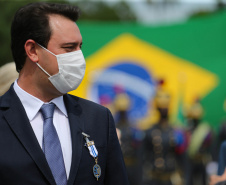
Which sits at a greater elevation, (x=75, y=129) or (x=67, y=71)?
(x=67, y=71)

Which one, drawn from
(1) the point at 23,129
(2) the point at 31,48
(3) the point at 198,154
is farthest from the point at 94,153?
(3) the point at 198,154

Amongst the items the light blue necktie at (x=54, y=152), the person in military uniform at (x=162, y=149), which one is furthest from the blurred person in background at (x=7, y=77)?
the person in military uniform at (x=162, y=149)

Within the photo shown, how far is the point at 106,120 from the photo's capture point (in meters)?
2.52

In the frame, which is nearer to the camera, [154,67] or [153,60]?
[154,67]

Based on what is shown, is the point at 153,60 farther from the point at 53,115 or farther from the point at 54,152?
the point at 54,152

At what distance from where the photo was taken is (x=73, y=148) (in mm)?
2262

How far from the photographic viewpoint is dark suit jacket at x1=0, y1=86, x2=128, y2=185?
2.12m

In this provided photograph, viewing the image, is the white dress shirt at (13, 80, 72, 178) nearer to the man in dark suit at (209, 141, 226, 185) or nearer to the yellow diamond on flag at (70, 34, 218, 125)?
the man in dark suit at (209, 141, 226, 185)

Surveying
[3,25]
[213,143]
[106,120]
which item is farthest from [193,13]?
[106,120]

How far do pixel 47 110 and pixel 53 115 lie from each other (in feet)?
0.16

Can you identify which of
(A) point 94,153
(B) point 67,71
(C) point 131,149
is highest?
(B) point 67,71

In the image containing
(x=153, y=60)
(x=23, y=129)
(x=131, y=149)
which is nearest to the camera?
(x=23, y=129)

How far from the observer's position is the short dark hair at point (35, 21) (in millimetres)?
2359

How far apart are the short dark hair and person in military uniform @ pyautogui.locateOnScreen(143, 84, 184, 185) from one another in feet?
21.4
